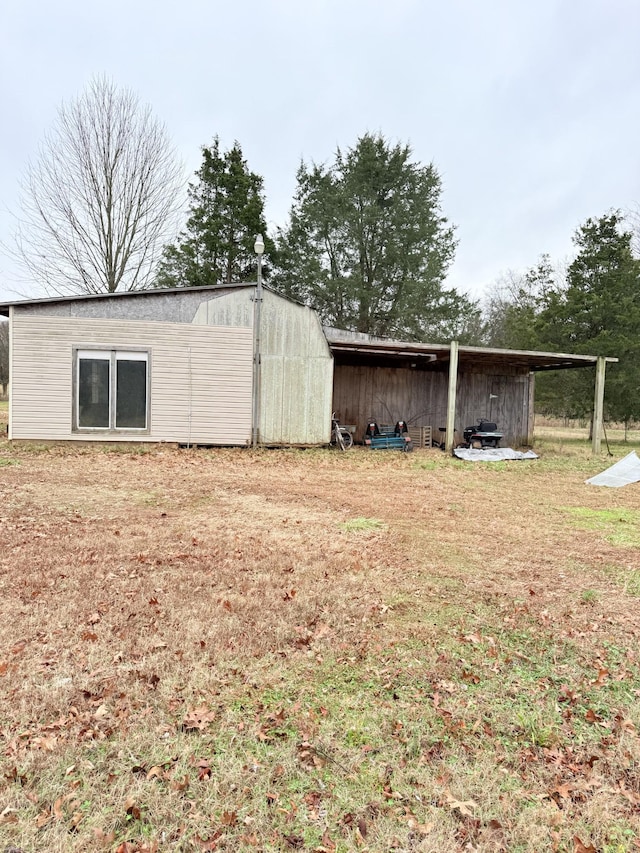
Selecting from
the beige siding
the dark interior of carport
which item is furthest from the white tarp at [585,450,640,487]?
the beige siding

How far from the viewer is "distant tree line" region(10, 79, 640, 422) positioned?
15.9 m

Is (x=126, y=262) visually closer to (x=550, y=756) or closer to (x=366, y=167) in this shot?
(x=366, y=167)

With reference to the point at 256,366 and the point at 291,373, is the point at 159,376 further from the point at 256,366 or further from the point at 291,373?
the point at 291,373

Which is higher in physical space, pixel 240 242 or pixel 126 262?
pixel 240 242

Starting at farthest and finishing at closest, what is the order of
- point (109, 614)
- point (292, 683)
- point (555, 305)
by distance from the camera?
point (555, 305), point (109, 614), point (292, 683)

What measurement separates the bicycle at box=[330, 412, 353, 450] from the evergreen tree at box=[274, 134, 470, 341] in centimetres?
1025

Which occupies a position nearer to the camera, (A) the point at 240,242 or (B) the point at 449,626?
(B) the point at 449,626

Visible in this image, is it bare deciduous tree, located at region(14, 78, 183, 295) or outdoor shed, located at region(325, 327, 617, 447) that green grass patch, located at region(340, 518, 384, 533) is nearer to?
outdoor shed, located at region(325, 327, 617, 447)

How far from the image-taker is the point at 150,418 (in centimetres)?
1014

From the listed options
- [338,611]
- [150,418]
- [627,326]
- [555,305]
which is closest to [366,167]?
[555,305]

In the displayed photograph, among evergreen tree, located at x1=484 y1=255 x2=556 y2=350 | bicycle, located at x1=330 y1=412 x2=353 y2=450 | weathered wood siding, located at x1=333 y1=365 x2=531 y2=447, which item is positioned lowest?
bicycle, located at x1=330 y1=412 x2=353 y2=450

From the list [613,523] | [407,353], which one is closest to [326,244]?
[407,353]

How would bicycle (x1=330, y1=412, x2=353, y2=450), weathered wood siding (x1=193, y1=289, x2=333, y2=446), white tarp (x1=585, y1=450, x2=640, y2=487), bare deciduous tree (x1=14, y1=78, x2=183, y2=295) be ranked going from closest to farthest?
1. white tarp (x1=585, y1=450, x2=640, y2=487)
2. weathered wood siding (x1=193, y1=289, x2=333, y2=446)
3. bicycle (x1=330, y1=412, x2=353, y2=450)
4. bare deciduous tree (x1=14, y1=78, x2=183, y2=295)

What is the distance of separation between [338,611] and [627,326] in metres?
16.5
